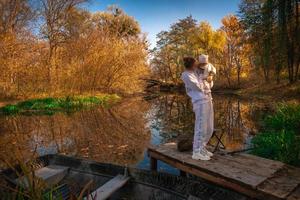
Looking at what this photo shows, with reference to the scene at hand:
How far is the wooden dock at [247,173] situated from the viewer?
3973 millimetres

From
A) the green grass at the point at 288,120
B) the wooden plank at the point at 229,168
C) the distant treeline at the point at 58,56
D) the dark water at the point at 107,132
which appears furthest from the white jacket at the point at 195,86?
the distant treeline at the point at 58,56

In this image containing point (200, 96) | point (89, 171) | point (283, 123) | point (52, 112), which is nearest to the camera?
point (200, 96)

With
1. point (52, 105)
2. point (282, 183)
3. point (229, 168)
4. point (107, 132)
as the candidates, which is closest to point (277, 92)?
point (107, 132)

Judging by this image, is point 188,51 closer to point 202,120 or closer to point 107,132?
point 107,132

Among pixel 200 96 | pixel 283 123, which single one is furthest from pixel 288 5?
pixel 200 96

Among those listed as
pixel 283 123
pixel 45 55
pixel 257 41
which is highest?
pixel 257 41

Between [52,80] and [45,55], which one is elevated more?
[45,55]

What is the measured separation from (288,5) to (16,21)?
21892 millimetres

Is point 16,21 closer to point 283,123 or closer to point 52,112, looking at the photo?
point 52,112

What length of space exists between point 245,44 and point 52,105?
26.6 m

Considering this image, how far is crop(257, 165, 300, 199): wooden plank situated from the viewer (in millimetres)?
3877

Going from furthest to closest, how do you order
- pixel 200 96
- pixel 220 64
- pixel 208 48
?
pixel 208 48 < pixel 220 64 < pixel 200 96

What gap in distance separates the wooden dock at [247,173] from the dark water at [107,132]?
2152 millimetres

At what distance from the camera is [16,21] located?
23141mm
